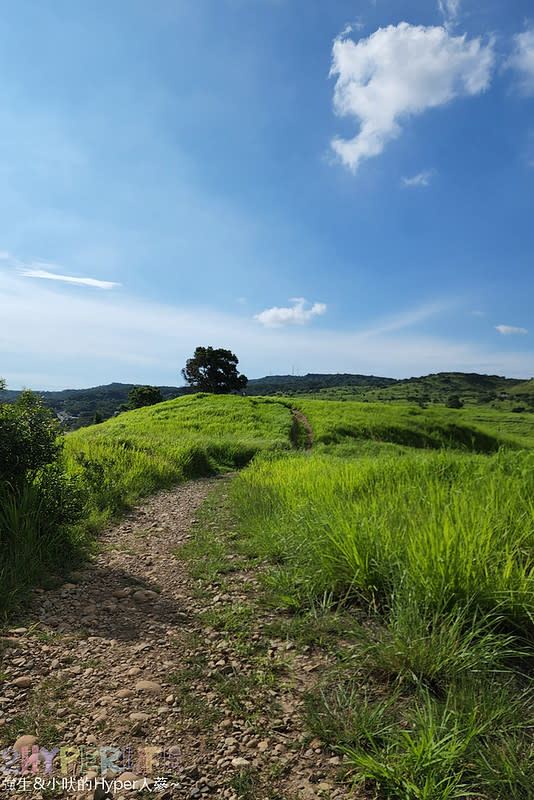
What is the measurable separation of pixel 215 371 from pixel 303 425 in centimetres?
4064

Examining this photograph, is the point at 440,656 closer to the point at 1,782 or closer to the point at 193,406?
the point at 1,782

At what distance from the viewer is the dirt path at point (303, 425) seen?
3044 centimetres

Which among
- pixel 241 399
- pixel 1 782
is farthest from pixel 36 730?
pixel 241 399

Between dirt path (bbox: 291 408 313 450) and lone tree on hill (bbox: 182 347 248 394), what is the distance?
33.1m

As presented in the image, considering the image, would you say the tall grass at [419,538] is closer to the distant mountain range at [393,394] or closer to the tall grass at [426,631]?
the tall grass at [426,631]

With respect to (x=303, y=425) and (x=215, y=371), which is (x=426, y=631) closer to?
(x=303, y=425)

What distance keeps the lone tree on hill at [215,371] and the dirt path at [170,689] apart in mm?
69217

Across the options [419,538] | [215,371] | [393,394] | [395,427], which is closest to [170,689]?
[419,538]

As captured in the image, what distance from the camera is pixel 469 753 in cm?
218

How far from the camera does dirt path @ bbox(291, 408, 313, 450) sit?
99.9 ft

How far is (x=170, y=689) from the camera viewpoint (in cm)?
313

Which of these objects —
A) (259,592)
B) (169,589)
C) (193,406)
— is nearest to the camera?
(259,592)

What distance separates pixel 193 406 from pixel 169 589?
118 ft

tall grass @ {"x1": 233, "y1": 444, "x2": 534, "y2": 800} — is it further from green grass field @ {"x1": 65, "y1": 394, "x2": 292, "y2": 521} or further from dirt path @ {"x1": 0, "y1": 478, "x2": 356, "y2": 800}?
green grass field @ {"x1": 65, "y1": 394, "x2": 292, "y2": 521}
